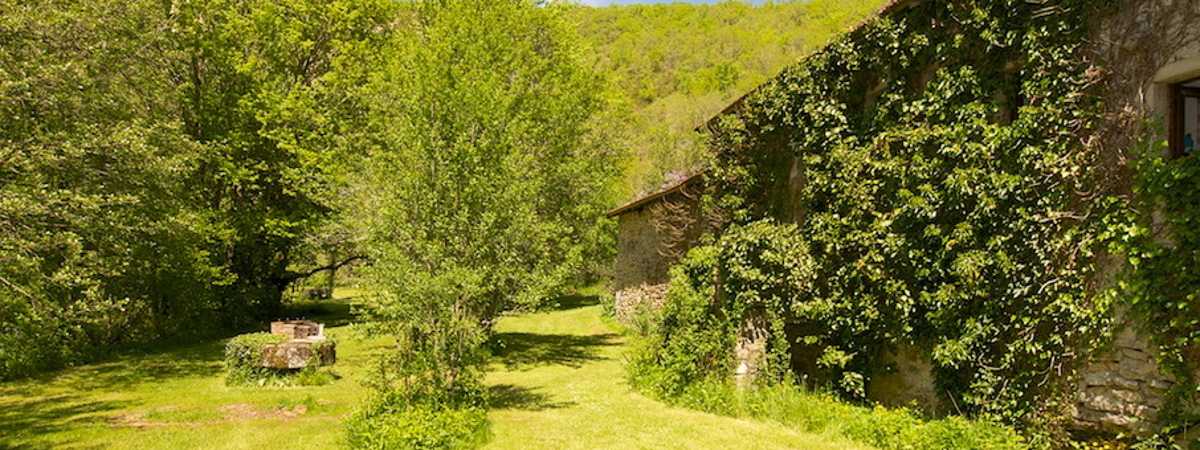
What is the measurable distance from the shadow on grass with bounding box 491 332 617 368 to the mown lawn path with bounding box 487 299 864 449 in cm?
3

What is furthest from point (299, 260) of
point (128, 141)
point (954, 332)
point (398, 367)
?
point (954, 332)

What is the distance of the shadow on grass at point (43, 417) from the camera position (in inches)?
325

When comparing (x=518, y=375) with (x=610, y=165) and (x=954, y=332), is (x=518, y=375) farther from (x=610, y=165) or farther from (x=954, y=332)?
(x=610, y=165)

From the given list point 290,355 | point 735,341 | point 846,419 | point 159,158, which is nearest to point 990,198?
point 846,419

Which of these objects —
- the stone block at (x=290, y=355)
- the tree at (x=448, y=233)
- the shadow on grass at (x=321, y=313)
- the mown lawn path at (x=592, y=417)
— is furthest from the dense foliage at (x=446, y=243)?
the shadow on grass at (x=321, y=313)

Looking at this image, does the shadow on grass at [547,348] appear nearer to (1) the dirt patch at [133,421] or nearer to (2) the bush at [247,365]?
(2) the bush at [247,365]

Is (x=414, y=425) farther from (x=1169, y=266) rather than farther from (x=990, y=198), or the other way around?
(x=1169, y=266)

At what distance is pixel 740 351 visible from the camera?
1010 centimetres

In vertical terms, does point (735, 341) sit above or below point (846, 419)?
above

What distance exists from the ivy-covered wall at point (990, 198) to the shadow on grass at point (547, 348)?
7.00 metres

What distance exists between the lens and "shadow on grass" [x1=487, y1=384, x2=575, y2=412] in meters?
10.2

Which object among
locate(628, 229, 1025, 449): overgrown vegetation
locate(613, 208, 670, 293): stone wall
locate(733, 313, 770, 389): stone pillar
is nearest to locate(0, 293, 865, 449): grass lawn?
locate(628, 229, 1025, 449): overgrown vegetation

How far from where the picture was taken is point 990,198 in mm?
6863

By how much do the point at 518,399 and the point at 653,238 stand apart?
844cm
